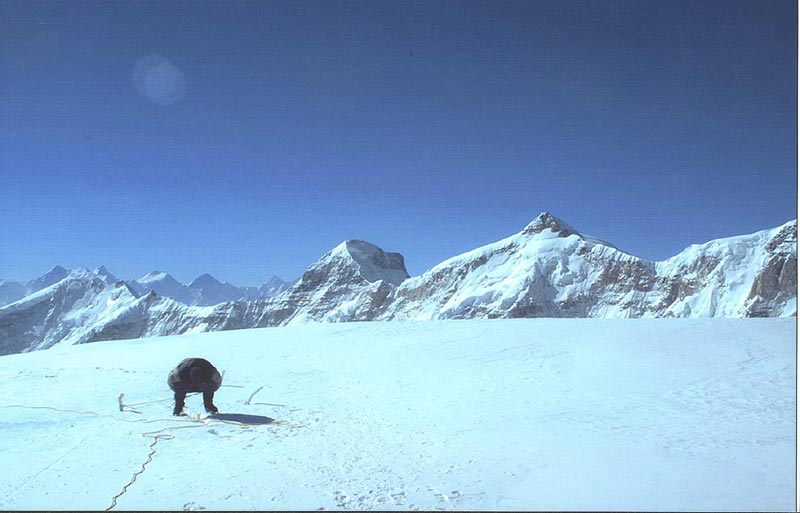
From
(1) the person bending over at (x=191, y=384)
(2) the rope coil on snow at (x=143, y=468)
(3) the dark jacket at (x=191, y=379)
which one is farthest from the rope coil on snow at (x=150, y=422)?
(3) the dark jacket at (x=191, y=379)

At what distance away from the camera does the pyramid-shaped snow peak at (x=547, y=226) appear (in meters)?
191

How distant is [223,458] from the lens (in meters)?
4.48

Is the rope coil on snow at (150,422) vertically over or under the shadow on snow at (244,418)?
under

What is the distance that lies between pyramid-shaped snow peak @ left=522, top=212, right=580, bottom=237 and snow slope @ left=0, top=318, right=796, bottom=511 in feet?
609

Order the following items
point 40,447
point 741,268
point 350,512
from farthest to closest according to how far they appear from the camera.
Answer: point 741,268 < point 40,447 < point 350,512

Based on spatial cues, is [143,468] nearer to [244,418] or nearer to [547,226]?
[244,418]

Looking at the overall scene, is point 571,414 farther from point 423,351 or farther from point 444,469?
point 423,351

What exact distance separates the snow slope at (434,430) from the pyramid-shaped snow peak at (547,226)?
609 ft

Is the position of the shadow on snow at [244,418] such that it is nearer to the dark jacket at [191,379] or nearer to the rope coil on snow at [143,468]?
the dark jacket at [191,379]

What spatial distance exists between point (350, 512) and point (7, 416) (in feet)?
15.3

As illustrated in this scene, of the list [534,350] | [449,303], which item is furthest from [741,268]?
[534,350]

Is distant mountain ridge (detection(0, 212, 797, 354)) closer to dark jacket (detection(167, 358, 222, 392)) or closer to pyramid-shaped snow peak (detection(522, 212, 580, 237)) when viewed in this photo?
pyramid-shaped snow peak (detection(522, 212, 580, 237))

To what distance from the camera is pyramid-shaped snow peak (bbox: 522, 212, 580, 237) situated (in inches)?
7525

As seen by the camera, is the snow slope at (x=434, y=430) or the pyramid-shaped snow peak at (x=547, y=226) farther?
the pyramid-shaped snow peak at (x=547, y=226)
